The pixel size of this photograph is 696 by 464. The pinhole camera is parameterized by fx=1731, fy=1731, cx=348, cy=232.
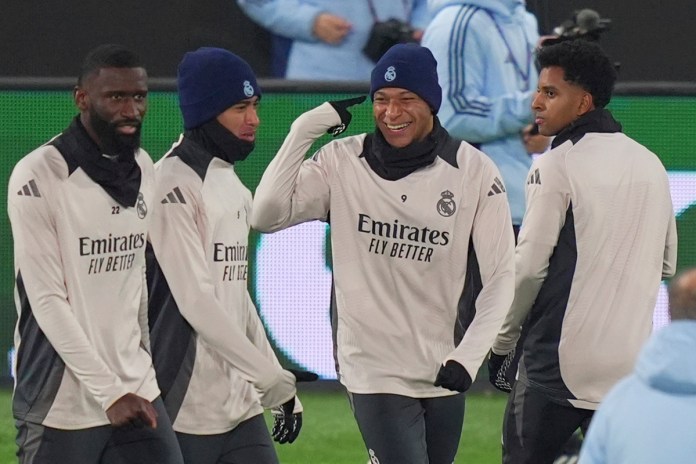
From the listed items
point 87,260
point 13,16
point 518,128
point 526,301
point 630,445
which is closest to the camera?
point 630,445

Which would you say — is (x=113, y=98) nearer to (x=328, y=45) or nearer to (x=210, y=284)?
(x=210, y=284)

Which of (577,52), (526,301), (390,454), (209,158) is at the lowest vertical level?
(390,454)

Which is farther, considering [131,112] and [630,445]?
[131,112]

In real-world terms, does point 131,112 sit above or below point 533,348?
above

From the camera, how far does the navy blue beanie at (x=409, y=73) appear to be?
5867 mm

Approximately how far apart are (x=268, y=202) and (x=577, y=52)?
4.11 feet

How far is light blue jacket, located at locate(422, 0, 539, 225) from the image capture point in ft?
29.7

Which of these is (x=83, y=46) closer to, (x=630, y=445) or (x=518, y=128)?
(x=518, y=128)

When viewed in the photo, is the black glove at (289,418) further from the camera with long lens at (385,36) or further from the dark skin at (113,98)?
the camera with long lens at (385,36)

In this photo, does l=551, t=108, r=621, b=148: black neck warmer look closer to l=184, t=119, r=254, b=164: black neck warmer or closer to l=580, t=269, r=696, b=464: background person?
l=184, t=119, r=254, b=164: black neck warmer

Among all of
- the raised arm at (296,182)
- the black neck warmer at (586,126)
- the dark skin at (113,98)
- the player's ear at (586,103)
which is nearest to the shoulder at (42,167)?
the dark skin at (113,98)

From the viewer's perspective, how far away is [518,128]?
9109mm

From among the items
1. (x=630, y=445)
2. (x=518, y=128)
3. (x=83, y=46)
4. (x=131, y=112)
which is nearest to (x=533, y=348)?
(x=131, y=112)

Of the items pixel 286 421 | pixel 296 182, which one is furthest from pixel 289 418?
pixel 296 182
